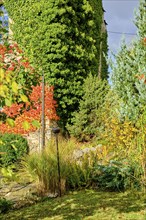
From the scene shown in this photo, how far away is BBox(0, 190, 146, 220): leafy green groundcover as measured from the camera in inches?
250

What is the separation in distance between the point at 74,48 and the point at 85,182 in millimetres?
9531

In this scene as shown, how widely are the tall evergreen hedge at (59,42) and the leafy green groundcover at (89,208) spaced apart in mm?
8824

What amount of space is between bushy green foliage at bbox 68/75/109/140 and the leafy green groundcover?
739 cm

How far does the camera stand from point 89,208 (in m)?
6.99

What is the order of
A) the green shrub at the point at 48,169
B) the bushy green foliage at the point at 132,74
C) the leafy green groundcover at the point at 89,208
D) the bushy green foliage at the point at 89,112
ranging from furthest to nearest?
the bushy green foliage at the point at 89,112 < the bushy green foliage at the point at 132,74 < the green shrub at the point at 48,169 < the leafy green groundcover at the point at 89,208

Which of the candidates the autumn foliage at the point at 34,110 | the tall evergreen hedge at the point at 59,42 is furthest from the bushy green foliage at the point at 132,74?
the tall evergreen hedge at the point at 59,42

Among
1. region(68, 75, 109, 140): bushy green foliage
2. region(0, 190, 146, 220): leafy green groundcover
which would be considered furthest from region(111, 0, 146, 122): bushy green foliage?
region(68, 75, 109, 140): bushy green foliage

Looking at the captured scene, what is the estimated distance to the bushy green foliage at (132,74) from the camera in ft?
35.4

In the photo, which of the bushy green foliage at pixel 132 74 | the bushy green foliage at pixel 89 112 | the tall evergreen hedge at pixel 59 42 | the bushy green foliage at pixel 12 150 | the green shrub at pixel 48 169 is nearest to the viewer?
the green shrub at pixel 48 169

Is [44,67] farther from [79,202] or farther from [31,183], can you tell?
[79,202]

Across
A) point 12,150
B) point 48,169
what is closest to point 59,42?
point 12,150

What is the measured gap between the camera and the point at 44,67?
16.8 meters

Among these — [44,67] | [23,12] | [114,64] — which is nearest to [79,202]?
[114,64]

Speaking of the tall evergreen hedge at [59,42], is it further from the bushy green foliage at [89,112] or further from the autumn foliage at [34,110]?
the bushy green foliage at [89,112]
